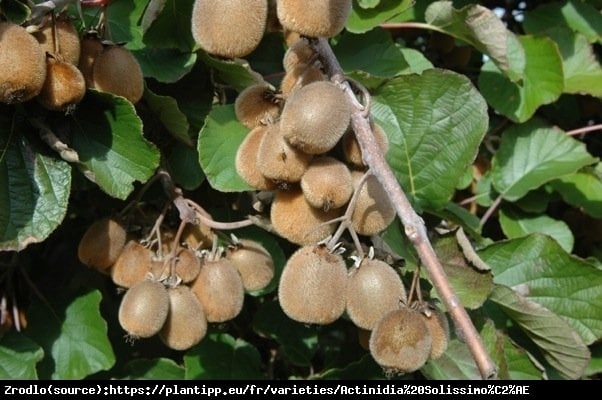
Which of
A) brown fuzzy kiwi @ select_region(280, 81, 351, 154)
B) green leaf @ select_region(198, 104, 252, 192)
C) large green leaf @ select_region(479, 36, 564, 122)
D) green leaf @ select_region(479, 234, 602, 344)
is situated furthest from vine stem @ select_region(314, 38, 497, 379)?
large green leaf @ select_region(479, 36, 564, 122)

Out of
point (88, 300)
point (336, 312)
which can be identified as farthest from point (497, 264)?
point (88, 300)

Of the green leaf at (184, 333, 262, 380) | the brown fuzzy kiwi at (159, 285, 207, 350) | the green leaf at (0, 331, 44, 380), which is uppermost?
the brown fuzzy kiwi at (159, 285, 207, 350)

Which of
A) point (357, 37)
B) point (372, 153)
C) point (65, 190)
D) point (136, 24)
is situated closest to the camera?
point (372, 153)

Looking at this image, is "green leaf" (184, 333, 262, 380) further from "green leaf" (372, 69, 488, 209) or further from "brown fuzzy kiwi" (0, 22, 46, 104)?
"brown fuzzy kiwi" (0, 22, 46, 104)

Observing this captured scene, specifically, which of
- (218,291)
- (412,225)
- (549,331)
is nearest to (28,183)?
(218,291)
